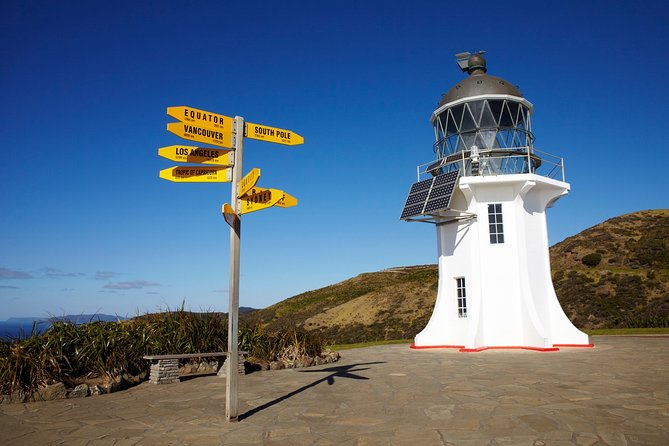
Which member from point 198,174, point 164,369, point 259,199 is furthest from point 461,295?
point 198,174

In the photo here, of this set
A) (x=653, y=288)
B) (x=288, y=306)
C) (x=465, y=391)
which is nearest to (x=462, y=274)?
(x=465, y=391)

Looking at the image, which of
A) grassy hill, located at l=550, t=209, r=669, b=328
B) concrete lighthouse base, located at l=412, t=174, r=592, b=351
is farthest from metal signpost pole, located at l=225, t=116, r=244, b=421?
grassy hill, located at l=550, t=209, r=669, b=328

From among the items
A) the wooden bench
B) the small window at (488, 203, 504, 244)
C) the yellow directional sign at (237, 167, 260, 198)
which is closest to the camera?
the yellow directional sign at (237, 167, 260, 198)

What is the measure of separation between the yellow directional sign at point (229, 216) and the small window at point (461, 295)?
11782 mm

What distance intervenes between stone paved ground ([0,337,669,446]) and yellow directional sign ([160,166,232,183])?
303 cm

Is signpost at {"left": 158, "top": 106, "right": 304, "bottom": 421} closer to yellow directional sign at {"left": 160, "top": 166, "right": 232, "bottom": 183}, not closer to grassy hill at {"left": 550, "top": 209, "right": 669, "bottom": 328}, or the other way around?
yellow directional sign at {"left": 160, "top": 166, "right": 232, "bottom": 183}

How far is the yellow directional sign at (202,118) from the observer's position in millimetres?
6078

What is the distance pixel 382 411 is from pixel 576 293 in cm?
2893

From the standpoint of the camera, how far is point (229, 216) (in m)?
6.11

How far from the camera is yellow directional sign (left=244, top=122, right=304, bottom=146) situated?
6820 mm

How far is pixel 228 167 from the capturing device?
650cm

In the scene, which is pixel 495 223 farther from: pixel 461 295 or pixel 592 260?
pixel 592 260

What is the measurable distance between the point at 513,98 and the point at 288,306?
42.4 metres

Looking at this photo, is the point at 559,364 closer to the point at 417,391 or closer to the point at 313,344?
the point at 417,391
